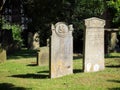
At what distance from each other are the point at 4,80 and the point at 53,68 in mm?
1832

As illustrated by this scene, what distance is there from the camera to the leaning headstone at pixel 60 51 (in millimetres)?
13453

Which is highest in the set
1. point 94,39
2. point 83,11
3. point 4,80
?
point 83,11

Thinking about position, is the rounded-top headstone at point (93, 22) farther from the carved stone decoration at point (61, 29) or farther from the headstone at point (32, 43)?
the headstone at point (32, 43)

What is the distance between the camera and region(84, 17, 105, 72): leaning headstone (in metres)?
14.5

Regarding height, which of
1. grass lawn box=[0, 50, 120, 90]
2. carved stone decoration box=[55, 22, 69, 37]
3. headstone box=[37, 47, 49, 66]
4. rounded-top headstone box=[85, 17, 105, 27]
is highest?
rounded-top headstone box=[85, 17, 105, 27]

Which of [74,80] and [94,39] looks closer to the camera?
[74,80]

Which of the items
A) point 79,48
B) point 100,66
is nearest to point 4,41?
point 79,48

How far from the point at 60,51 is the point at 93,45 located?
5.27ft

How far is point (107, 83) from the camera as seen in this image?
12.1 metres

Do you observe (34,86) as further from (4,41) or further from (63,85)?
(4,41)

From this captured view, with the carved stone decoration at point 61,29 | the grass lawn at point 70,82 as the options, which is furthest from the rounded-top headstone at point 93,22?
the grass lawn at point 70,82

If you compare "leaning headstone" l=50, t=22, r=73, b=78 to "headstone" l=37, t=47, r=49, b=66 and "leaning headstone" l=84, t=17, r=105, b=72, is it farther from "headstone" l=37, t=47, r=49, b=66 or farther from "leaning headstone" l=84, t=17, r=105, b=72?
"headstone" l=37, t=47, r=49, b=66

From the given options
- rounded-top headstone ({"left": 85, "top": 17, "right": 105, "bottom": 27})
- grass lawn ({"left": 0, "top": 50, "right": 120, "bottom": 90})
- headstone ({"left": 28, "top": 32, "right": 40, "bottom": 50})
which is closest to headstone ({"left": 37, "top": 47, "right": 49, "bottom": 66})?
grass lawn ({"left": 0, "top": 50, "right": 120, "bottom": 90})

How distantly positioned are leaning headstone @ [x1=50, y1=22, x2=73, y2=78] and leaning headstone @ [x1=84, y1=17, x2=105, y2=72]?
2.74 feet
